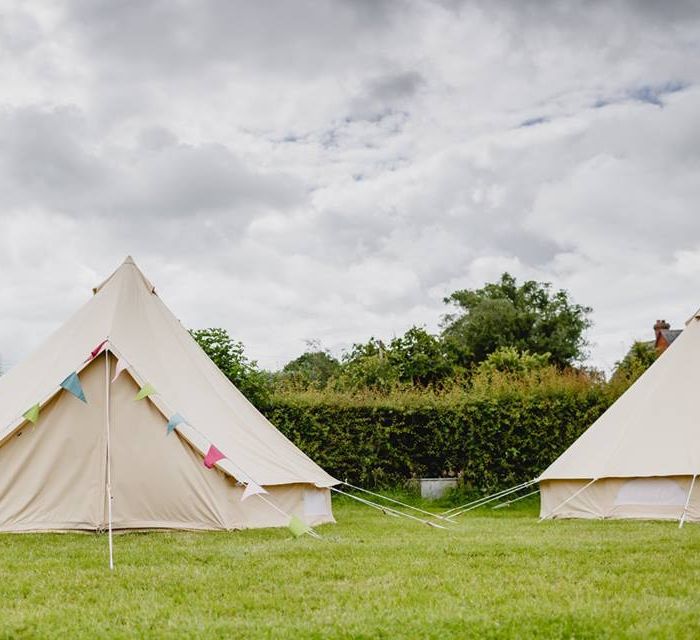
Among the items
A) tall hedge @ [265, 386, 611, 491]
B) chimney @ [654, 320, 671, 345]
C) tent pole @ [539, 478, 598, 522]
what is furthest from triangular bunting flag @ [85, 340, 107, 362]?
chimney @ [654, 320, 671, 345]

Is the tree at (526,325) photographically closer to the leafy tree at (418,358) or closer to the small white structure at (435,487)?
the leafy tree at (418,358)

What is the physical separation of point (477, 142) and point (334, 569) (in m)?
8.34

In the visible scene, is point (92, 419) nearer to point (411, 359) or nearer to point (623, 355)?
point (411, 359)

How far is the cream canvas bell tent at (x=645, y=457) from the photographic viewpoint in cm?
992

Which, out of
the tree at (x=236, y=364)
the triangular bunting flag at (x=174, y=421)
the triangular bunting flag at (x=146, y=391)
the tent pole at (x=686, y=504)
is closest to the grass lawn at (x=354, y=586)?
the tent pole at (x=686, y=504)

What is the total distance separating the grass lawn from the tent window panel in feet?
5.38

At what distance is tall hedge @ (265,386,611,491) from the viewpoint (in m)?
14.3

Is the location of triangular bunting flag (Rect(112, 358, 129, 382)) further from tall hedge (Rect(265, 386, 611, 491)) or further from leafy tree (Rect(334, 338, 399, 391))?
leafy tree (Rect(334, 338, 399, 391))

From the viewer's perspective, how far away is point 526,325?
43406mm

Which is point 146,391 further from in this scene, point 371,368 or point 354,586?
point 371,368

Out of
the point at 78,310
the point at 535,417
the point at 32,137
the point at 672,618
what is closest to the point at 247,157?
the point at 32,137

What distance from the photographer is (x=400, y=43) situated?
10.3 meters

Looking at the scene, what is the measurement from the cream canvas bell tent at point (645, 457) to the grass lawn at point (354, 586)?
5.44 ft

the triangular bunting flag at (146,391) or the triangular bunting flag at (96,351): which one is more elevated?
the triangular bunting flag at (96,351)
